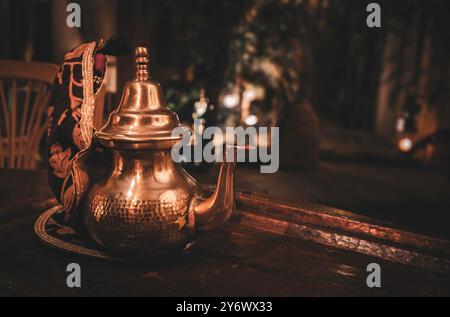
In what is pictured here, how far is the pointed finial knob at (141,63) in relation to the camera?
3.26 feet

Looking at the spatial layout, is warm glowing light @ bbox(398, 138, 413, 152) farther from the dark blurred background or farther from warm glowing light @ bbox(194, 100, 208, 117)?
warm glowing light @ bbox(194, 100, 208, 117)

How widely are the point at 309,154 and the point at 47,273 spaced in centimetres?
463

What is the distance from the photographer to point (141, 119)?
3.15 ft

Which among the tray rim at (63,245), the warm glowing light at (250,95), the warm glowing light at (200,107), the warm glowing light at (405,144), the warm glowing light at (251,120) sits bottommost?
the warm glowing light at (405,144)

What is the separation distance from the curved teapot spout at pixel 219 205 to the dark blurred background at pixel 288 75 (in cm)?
280

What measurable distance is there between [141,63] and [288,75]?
524cm

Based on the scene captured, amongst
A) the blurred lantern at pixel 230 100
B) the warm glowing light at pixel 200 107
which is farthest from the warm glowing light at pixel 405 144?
the warm glowing light at pixel 200 107

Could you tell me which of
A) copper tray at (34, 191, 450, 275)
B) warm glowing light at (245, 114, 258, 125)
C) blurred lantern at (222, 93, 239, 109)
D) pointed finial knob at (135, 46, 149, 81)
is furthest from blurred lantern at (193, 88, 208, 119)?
pointed finial knob at (135, 46, 149, 81)

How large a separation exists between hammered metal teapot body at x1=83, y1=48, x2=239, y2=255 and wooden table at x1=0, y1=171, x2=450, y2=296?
2.4 inches

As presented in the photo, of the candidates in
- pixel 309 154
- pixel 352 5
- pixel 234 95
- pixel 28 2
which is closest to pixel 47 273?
pixel 309 154

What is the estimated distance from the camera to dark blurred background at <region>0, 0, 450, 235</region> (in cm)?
469

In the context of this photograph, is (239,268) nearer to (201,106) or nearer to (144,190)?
(144,190)

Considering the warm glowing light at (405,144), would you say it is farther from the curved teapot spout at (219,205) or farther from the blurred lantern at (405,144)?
the curved teapot spout at (219,205)

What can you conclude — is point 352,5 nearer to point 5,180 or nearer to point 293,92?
point 293,92
